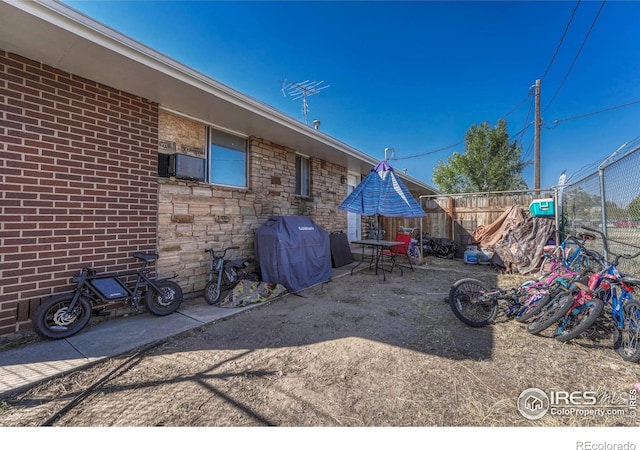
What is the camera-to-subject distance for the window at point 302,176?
22.8 ft

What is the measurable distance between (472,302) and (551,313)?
79cm

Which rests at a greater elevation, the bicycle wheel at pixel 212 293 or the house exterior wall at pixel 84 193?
the house exterior wall at pixel 84 193

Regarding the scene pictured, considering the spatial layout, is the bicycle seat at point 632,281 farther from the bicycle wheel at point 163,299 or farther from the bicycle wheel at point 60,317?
the bicycle wheel at point 60,317

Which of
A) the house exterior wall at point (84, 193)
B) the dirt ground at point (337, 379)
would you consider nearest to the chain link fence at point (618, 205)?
the dirt ground at point (337, 379)

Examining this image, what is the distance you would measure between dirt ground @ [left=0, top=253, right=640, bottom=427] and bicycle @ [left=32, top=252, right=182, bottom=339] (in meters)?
0.89

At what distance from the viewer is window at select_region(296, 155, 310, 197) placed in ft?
22.8

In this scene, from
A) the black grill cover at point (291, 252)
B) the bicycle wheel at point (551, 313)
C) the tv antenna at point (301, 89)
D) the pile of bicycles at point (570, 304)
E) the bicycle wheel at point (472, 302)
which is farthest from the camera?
the tv antenna at point (301, 89)

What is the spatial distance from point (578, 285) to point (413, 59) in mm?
8596

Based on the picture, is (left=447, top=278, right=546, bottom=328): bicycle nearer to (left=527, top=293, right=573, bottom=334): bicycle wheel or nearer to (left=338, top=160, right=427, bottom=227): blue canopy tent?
(left=527, top=293, right=573, bottom=334): bicycle wheel

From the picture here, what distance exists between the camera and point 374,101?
456 inches
